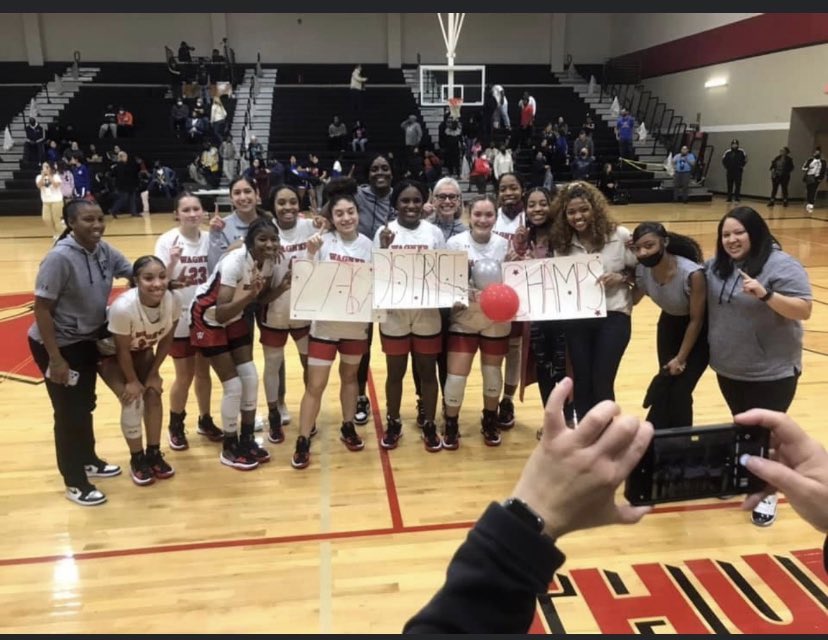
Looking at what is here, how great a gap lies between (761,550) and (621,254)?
175cm

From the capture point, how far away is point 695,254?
3564 mm

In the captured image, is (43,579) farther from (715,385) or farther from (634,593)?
(715,385)

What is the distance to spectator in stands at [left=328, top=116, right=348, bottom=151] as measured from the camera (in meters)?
19.9

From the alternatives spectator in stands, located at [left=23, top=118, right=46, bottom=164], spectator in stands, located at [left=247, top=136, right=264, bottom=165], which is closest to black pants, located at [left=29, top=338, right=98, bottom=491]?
spectator in stands, located at [left=247, top=136, right=264, bottom=165]

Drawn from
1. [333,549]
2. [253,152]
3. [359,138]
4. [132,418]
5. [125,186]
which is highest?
[359,138]

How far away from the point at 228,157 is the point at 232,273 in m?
15.6

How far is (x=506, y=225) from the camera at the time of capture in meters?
4.59

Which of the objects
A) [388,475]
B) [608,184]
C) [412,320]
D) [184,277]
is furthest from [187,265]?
[608,184]

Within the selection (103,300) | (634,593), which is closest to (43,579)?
(103,300)

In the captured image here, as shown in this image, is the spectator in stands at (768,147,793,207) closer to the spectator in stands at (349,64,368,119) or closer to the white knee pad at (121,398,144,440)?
the spectator in stands at (349,64,368,119)

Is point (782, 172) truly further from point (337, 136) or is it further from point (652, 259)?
point (652, 259)

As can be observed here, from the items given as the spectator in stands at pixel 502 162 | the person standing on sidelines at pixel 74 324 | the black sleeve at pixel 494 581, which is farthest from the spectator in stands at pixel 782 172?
the black sleeve at pixel 494 581

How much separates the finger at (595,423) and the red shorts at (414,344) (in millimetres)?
3331

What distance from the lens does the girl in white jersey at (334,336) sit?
420 centimetres
